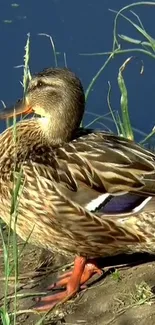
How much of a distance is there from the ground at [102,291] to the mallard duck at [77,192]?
0.08 metres

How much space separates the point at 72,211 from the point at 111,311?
0.48 metres

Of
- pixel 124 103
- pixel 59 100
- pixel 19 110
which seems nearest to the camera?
pixel 59 100

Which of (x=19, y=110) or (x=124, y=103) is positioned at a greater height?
(x=19, y=110)

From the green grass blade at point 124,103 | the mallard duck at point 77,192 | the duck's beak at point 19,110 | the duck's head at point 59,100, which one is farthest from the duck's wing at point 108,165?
the green grass blade at point 124,103

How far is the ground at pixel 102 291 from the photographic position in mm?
3986

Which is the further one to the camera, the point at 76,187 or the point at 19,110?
the point at 19,110

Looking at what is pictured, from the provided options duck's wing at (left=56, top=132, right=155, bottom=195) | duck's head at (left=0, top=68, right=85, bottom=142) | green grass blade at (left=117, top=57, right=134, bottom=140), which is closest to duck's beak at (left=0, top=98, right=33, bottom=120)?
duck's head at (left=0, top=68, right=85, bottom=142)

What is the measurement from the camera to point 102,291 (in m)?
4.26

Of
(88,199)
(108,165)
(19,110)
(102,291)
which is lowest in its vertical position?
(102,291)

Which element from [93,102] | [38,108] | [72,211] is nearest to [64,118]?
[38,108]

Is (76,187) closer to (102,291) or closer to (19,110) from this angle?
(102,291)

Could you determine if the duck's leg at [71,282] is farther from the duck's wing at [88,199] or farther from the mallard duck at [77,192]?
the duck's wing at [88,199]

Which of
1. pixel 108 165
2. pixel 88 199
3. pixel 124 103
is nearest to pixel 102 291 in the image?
pixel 88 199

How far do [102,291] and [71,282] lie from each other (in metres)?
0.17
